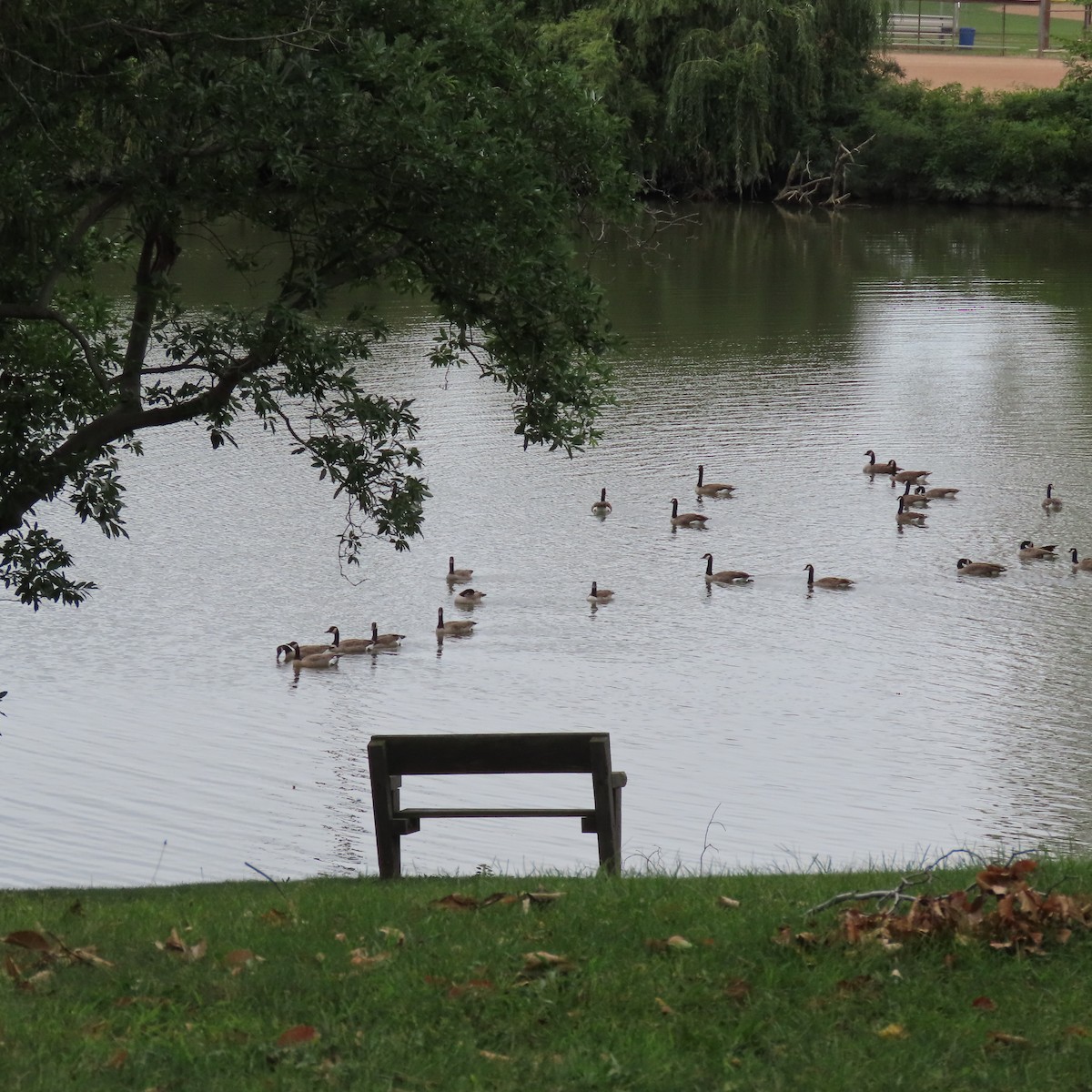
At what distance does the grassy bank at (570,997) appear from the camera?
575cm

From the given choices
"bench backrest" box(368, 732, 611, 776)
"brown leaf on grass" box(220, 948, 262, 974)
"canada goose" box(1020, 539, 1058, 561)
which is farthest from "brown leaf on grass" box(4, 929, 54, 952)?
"canada goose" box(1020, 539, 1058, 561)

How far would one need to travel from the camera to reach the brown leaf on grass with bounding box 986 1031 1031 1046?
5875 millimetres

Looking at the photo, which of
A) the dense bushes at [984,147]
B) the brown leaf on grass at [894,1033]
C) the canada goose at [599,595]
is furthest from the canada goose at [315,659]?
the dense bushes at [984,147]

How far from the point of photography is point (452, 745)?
894 cm

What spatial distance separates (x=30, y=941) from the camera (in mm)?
7082

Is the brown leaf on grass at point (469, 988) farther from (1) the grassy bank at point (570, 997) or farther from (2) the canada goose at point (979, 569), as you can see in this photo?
(2) the canada goose at point (979, 569)

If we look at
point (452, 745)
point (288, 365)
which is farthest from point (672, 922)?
point (288, 365)

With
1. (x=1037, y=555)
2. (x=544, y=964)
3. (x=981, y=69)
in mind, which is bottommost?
(x=1037, y=555)

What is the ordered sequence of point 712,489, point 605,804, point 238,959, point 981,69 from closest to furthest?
1. point 238,959
2. point 605,804
3. point 712,489
4. point 981,69

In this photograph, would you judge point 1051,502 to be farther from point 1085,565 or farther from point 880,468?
point 1085,565

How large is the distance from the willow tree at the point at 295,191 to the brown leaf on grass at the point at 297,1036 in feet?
20.7

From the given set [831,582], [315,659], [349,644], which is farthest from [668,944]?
[831,582]

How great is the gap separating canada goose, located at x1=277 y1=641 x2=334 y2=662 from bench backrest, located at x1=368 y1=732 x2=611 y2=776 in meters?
13.6

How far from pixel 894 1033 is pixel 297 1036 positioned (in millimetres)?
2208
